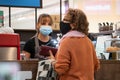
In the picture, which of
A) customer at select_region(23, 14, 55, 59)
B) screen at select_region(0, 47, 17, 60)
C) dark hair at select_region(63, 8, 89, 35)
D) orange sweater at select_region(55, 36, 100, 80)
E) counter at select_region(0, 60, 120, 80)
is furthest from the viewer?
customer at select_region(23, 14, 55, 59)

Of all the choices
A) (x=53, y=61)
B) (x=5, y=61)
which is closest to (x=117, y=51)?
(x=53, y=61)

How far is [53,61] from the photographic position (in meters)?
2.38

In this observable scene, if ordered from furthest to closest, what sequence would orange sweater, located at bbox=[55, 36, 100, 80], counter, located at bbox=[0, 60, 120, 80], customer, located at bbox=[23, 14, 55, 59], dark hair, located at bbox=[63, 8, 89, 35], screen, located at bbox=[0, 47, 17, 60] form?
customer, located at bbox=[23, 14, 55, 59], counter, located at bbox=[0, 60, 120, 80], screen, located at bbox=[0, 47, 17, 60], dark hair, located at bbox=[63, 8, 89, 35], orange sweater, located at bbox=[55, 36, 100, 80]

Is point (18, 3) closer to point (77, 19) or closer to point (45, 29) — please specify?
Result: point (45, 29)

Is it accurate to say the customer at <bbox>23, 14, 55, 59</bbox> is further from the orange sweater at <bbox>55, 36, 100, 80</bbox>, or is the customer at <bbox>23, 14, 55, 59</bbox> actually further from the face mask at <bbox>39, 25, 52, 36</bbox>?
the orange sweater at <bbox>55, 36, 100, 80</bbox>

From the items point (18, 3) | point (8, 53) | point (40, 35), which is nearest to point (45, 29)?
point (40, 35)

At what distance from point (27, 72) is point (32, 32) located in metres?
4.79

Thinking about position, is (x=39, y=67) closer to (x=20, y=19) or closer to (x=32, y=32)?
(x=32, y=32)

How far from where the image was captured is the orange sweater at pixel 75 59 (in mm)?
2260

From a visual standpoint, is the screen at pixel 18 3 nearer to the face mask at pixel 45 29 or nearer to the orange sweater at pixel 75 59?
the face mask at pixel 45 29

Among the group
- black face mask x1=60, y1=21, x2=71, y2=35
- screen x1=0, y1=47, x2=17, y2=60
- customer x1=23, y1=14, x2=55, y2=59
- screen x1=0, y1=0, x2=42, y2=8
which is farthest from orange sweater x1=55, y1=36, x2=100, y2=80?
screen x1=0, y1=0, x2=42, y2=8

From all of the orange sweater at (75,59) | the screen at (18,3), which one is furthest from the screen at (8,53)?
the screen at (18,3)

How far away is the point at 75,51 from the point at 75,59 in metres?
0.06

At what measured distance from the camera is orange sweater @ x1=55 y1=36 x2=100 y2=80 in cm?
226
